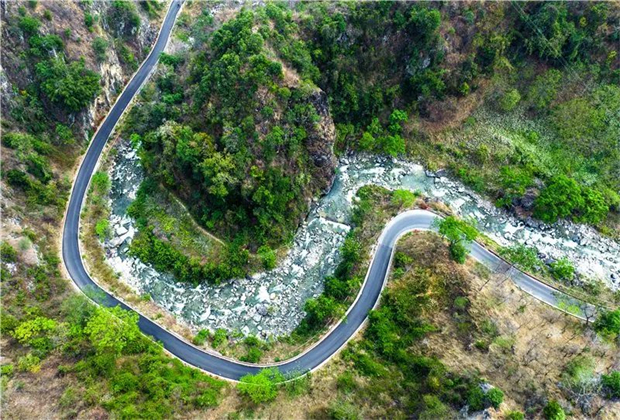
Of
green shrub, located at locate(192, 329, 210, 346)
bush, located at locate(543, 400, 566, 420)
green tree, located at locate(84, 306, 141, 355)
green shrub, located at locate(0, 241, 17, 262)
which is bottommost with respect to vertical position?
bush, located at locate(543, 400, 566, 420)

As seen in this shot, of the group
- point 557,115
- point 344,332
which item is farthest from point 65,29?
point 557,115

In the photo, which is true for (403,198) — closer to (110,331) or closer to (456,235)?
(456,235)

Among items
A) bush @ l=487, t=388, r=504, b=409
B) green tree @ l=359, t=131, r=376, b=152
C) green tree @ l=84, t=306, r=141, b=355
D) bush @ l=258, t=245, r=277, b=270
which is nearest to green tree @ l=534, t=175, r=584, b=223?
green tree @ l=359, t=131, r=376, b=152

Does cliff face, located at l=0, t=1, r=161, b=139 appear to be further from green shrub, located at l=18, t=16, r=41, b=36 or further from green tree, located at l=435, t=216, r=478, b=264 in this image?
green tree, located at l=435, t=216, r=478, b=264

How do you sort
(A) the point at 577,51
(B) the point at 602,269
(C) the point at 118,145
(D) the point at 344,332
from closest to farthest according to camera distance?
(D) the point at 344,332 < (B) the point at 602,269 < (C) the point at 118,145 < (A) the point at 577,51

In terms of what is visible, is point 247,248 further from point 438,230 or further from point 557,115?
point 557,115
